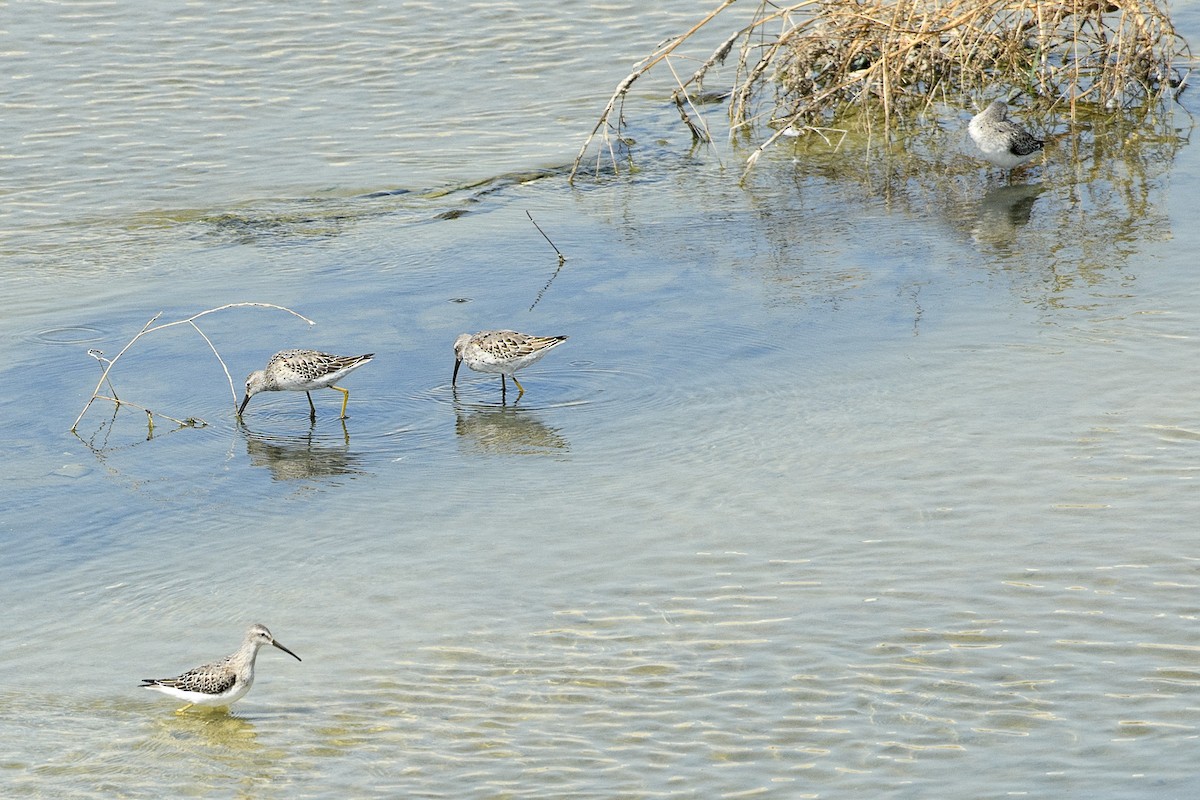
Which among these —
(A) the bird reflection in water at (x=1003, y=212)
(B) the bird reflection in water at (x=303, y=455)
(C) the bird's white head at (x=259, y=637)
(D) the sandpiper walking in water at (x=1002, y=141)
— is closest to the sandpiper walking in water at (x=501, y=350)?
(B) the bird reflection in water at (x=303, y=455)

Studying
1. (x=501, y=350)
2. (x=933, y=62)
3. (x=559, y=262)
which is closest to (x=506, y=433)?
(x=501, y=350)

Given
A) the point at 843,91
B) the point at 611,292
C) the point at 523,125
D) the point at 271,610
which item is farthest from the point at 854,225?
the point at 271,610

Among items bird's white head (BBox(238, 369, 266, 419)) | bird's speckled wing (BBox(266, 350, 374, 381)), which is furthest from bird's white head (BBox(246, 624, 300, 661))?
bird's white head (BBox(238, 369, 266, 419))

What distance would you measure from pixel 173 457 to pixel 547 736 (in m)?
4.41

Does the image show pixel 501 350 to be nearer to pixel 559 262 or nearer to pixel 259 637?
pixel 559 262

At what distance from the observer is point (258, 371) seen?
10906mm

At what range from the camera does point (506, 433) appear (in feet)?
33.9

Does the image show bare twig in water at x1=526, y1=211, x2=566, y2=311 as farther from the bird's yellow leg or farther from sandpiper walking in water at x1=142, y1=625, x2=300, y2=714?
sandpiper walking in water at x1=142, y1=625, x2=300, y2=714

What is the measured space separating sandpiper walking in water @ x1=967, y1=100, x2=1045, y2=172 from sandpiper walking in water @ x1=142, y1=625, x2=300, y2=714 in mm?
9685

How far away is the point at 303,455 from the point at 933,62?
9.54 m

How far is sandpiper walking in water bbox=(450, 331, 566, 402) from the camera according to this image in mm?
10711

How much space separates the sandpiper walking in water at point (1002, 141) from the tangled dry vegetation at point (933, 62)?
103cm

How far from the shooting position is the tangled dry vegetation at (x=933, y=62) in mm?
15773

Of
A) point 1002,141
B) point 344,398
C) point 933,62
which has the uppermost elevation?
point 933,62
